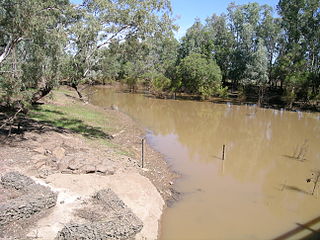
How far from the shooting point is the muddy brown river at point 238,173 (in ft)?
24.5

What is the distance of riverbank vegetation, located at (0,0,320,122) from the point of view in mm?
9539

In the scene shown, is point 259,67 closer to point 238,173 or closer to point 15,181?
point 238,173

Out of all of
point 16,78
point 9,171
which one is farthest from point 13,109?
point 9,171

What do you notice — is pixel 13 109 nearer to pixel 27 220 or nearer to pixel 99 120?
pixel 99 120

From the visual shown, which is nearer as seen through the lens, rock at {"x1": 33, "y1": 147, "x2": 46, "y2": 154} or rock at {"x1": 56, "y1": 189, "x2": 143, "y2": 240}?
rock at {"x1": 56, "y1": 189, "x2": 143, "y2": 240}

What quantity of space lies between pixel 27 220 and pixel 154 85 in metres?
30.5

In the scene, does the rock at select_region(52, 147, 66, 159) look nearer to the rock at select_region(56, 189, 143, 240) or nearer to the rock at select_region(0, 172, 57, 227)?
the rock at select_region(0, 172, 57, 227)

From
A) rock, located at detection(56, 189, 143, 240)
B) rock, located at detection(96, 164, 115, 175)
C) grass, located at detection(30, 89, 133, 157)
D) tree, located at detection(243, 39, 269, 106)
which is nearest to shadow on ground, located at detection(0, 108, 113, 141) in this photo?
grass, located at detection(30, 89, 133, 157)

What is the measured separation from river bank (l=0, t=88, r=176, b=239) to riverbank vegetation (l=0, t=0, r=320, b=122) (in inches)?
64.9

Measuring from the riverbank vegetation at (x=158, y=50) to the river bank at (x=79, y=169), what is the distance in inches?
64.9

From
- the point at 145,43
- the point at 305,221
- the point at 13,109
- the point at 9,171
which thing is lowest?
the point at 305,221

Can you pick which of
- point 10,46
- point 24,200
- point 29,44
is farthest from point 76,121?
point 24,200

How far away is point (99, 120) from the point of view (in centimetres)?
1695

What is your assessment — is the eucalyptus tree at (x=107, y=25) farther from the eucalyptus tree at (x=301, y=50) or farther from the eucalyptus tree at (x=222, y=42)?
the eucalyptus tree at (x=222, y=42)
